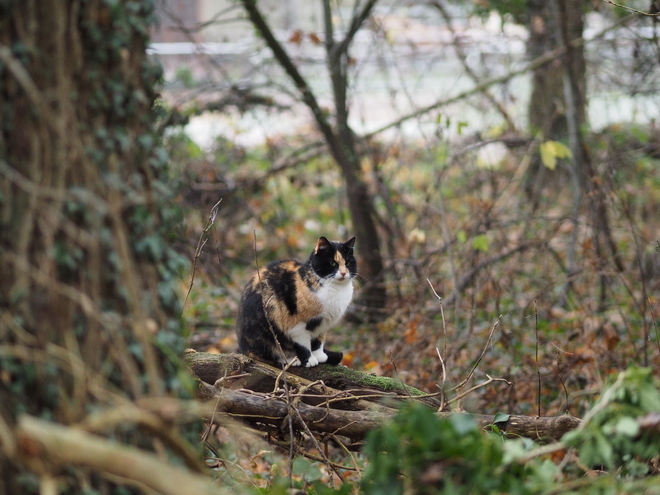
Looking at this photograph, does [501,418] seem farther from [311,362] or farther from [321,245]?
[321,245]

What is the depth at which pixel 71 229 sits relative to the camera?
2031 millimetres

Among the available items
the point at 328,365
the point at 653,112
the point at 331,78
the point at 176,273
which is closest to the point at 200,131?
the point at 331,78

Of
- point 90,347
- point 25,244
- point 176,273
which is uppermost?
point 25,244

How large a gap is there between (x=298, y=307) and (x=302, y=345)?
243 mm

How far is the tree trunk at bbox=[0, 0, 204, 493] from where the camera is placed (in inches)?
79.6

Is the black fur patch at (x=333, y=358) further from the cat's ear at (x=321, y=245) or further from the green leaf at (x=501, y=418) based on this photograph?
the green leaf at (x=501, y=418)

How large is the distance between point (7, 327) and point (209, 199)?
5.46m

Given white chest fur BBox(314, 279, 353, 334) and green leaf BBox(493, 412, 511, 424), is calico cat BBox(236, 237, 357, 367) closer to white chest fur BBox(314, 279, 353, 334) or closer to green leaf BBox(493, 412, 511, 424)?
white chest fur BBox(314, 279, 353, 334)

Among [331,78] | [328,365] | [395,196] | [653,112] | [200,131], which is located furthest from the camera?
[200,131]

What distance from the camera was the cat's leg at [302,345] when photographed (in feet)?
13.8

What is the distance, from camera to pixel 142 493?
220 centimetres

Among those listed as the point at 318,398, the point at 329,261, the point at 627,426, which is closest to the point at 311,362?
the point at 318,398

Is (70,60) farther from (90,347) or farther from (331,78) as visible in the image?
(331,78)

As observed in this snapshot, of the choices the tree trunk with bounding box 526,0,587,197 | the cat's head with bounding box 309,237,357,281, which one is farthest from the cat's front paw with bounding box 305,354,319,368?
the tree trunk with bounding box 526,0,587,197
